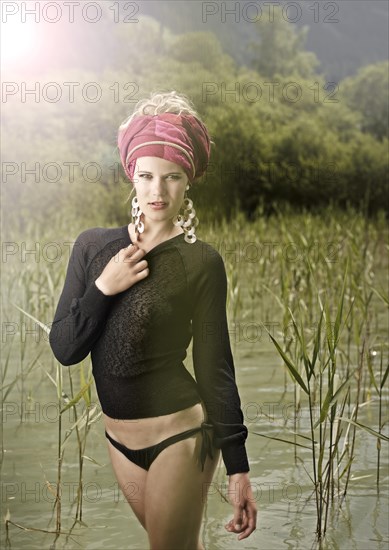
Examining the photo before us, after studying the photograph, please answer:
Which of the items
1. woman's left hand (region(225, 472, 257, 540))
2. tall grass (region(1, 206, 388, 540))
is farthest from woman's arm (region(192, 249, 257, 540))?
tall grass (region(1, 206, 388, 540))

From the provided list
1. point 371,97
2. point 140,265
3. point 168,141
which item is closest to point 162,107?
point 168,141

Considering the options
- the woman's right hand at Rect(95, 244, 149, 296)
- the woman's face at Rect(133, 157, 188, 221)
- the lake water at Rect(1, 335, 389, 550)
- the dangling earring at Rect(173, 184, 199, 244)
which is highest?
the woman's face at Rect(133, 157, 188, 221)

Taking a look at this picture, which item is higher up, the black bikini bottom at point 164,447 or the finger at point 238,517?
the black bikini bottom at point 164,447

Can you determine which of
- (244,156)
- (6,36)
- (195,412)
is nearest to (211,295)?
(195,412)

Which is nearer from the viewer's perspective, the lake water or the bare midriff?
the bare midriff

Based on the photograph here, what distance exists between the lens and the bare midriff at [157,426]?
1.16 meters

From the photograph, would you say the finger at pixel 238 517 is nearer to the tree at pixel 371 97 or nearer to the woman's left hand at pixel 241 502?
the woman's left hand at pixel 241 502

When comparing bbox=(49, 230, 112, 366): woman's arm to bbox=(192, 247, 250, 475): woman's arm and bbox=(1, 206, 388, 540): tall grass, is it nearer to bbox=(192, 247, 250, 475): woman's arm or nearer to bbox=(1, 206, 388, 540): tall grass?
bbox=(192, 247, 250, 475): woman's arm

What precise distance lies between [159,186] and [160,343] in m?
0.19

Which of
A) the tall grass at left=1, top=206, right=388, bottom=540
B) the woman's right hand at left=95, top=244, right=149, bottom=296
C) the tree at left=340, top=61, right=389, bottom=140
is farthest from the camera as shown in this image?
the tree at left=340, top=61, right=389, bottom=140

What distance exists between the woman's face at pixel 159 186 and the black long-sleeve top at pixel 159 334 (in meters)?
0.04

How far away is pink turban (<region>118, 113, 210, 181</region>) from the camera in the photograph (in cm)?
118

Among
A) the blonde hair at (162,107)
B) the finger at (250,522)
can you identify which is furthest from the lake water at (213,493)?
the blonde hair at (162,107)

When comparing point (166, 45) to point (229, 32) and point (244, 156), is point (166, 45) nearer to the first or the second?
point (229, 32)
